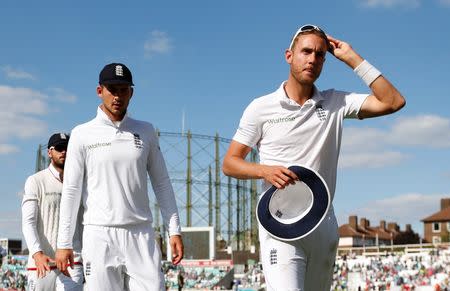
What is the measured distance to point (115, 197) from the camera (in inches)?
185

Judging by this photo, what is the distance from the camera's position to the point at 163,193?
5.09 meters

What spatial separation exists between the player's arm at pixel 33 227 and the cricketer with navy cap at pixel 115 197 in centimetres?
106

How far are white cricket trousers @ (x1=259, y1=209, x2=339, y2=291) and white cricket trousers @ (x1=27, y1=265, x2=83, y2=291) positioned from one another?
2447 mm

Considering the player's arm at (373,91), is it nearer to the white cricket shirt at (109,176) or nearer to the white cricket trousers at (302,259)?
the white cricket trousers at (302,259)

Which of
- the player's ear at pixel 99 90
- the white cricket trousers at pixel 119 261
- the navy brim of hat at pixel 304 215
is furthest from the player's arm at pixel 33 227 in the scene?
the navy brim of hat at pixel 304 215

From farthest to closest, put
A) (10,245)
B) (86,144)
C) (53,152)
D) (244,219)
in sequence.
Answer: (10,245), (244,219), (53,152), (86,144)

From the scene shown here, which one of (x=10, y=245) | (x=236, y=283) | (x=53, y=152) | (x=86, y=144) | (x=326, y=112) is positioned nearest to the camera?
(x=326, y=112)

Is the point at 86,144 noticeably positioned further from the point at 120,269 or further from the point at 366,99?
the point at 366,99

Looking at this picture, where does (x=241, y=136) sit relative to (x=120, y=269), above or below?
above

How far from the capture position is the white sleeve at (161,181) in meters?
5.03

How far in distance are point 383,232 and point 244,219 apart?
234 feet

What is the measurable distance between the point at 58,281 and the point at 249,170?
2.95 meters

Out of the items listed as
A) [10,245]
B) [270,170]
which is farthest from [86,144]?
[10,245]

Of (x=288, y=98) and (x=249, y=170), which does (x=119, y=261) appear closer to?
(x=249, y=170)
